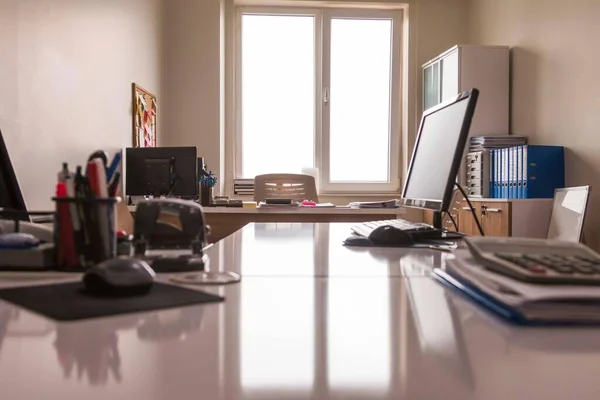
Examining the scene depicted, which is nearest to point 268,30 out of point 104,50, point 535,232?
point 104,50

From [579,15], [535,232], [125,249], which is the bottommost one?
[535,232]

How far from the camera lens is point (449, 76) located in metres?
4.71

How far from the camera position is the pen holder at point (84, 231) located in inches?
33.9

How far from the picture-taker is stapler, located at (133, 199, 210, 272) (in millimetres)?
961

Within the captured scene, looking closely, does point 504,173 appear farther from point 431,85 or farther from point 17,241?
point 17,241

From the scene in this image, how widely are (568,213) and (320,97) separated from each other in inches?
108

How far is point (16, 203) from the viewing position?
3.89 ft

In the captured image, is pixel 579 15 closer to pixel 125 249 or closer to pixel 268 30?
pixel 268 30

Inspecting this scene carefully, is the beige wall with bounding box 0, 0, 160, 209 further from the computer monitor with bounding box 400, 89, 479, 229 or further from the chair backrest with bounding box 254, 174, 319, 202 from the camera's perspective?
the computer monitor with bounding box 400, 89, 479, 229

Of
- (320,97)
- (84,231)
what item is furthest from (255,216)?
(320,97)

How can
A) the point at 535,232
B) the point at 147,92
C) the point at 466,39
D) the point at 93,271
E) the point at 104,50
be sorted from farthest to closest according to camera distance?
the point at 466,39 < the point at 147,92 < the point at 535,232 < the point at 104,50 < the point at 93,271

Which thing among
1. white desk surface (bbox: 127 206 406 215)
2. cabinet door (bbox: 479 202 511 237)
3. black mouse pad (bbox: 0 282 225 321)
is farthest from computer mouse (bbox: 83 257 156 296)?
cabinet door (bbox: 479 202 511 237)

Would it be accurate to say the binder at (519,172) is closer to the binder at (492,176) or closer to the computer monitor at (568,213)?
the computer monitor at (568,213)

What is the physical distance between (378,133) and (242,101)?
1380 millimetres
